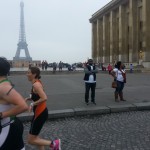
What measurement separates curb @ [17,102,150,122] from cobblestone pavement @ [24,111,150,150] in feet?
0.97

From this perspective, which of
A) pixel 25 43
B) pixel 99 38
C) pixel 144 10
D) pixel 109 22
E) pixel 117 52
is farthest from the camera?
pixel 25 43

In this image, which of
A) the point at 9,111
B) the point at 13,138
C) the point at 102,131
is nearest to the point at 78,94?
the point at 102,131

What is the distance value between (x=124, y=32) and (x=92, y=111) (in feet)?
210

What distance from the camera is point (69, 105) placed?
12.1 m

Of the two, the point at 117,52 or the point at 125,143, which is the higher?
the point at 117,52

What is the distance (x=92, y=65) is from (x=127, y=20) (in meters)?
62.3

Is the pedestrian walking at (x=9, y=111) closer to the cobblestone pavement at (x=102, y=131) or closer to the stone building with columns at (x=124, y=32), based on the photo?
the cobblestone pavement at (x=102, y=131)

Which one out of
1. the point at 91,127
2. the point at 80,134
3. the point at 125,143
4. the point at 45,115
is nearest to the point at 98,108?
the point at 91,127

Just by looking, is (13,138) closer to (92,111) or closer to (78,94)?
(92,111)

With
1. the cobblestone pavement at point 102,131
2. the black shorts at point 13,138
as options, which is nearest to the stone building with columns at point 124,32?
the cobblestone pavement at point 102,131

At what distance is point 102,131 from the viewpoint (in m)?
7.95

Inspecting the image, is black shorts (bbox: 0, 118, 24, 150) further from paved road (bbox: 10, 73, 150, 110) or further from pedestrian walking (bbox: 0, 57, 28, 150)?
paved road (bbox: 10, 73, 150, 110)

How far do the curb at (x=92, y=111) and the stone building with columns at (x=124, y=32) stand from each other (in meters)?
44.1

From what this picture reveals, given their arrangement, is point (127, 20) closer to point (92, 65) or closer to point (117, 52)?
point (117, 52)
